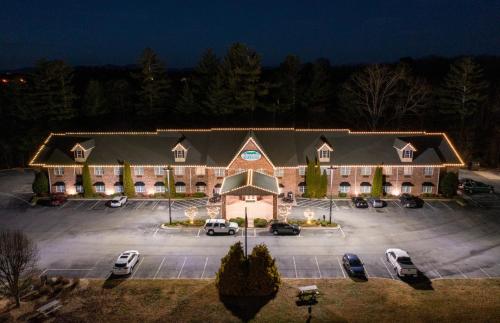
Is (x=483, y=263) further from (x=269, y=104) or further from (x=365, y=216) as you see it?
(x=269, y=104)

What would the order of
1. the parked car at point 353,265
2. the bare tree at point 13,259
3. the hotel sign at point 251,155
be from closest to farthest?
A: the bare tree at point 13,259 → the parked car at point 353,265 → the hotel sign at point 251,155

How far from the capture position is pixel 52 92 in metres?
91.2

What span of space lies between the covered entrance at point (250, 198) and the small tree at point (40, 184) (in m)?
28.5

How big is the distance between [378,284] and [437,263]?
8.37m

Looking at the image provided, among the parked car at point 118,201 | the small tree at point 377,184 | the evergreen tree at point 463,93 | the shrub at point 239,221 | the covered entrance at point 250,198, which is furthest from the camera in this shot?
the evergreen tree at point 463,93

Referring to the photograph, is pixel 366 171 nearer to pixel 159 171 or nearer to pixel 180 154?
pixel 180 154

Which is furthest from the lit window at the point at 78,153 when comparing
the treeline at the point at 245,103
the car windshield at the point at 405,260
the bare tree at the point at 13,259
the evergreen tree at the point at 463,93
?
the evergreen tree at the point at 463,93

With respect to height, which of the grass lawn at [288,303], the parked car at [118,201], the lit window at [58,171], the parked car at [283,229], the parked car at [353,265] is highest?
the lit window at [58,171]

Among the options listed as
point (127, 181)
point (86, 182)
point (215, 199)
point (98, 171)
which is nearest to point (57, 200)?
point (86, 182)

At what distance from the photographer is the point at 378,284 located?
1475 inches

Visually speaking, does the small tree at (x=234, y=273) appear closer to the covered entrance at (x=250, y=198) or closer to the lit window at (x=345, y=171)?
the covered entrance at (x=250, y=198)

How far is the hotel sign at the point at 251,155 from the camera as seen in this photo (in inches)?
2330

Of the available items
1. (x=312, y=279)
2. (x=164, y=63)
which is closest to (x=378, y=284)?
(x=312, y=279)

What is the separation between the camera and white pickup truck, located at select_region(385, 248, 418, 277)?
38500 mm
